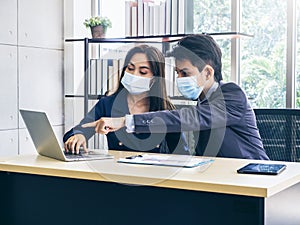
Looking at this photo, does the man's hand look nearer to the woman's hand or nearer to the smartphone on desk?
the woman's hand

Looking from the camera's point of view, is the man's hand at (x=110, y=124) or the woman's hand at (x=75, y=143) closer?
the man's hand at (x=110, y=124)

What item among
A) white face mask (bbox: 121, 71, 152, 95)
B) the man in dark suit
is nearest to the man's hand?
the man in dark suit

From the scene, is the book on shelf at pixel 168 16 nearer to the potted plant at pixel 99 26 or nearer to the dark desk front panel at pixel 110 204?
the potted plant at pixel 99 26

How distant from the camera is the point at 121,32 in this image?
407cm

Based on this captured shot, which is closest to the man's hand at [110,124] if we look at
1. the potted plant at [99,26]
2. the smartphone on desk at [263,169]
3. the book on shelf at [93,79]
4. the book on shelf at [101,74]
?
the smartphone on desk at [263,169]

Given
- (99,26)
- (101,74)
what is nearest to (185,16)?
(99,26)

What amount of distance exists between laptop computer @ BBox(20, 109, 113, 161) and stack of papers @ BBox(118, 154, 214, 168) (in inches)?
5.4

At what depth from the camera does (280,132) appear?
7.60 ft

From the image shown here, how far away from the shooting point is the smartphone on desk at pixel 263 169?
5.10ft

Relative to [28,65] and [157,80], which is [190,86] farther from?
[28,65]

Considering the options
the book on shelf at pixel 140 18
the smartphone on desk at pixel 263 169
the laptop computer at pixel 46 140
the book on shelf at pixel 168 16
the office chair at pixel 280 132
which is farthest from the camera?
the book on shelf at pixel 140 18

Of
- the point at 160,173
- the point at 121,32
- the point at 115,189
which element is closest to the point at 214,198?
the point at 160,173

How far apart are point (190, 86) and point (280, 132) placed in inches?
19.6

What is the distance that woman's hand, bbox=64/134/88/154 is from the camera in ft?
6.75
